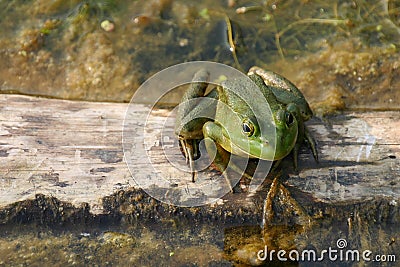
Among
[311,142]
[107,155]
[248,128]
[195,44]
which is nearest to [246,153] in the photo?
[248,128]

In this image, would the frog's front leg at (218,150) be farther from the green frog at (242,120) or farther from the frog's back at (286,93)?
the frog's back at (286,93)

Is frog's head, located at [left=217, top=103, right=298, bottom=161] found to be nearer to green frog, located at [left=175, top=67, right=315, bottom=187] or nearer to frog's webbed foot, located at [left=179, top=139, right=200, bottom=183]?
green frog, located at [left=175, top=67, right=315, bottom=187]

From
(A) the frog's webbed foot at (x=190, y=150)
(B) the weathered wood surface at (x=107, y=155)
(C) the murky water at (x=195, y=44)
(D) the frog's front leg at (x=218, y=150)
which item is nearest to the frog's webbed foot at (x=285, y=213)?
(B) the weathered wood surface at (x=107, y=155)

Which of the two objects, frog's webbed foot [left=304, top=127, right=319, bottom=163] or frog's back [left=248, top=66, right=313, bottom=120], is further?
frog's back [left=248, top=66, right=313, bottom=120]

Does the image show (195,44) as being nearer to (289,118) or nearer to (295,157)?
(295,157)

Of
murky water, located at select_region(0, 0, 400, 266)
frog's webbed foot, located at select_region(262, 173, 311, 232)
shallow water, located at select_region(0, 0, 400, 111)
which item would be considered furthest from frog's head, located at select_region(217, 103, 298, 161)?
shallow water, located at select_region(0, 0, 400, 111)

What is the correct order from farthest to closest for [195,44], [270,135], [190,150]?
[195,44]
[190,150]
[270,135]
